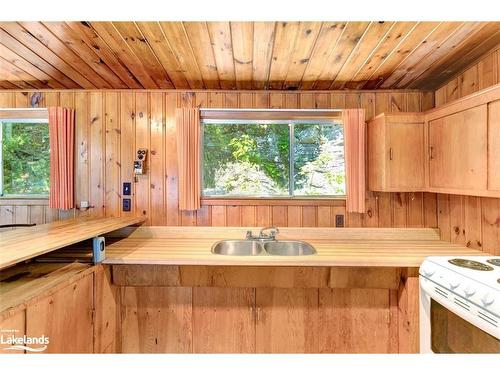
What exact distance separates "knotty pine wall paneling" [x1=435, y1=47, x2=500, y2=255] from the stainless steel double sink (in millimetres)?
1207

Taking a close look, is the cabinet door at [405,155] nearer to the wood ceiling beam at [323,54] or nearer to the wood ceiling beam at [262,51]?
the wood ceiling beam at [323,54]

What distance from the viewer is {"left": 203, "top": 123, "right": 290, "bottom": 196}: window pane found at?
87.2 inches

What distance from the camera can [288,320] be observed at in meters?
1.70

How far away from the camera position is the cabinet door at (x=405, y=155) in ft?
6.25

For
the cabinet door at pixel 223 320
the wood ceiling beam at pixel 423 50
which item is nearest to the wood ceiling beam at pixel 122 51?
the cabinet door at pixel 223 320

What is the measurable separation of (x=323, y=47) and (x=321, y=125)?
2.69 feet

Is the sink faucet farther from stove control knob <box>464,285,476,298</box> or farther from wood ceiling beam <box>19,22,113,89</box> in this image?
wood ceiling beam <box>19,22,113,89</box>

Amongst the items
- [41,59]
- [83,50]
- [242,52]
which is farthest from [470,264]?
[41,59]

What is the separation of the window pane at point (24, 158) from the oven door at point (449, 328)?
10.3 feet

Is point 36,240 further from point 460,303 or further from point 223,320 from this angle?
point 460,303

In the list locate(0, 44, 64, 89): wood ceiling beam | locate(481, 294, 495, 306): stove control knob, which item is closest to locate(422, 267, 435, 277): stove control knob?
locate(481, 294, 495, 306): stove control knob

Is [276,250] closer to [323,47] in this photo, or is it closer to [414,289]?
[414,289]

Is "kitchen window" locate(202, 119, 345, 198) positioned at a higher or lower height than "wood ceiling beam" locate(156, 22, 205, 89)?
lower

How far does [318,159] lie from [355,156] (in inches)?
12.5
